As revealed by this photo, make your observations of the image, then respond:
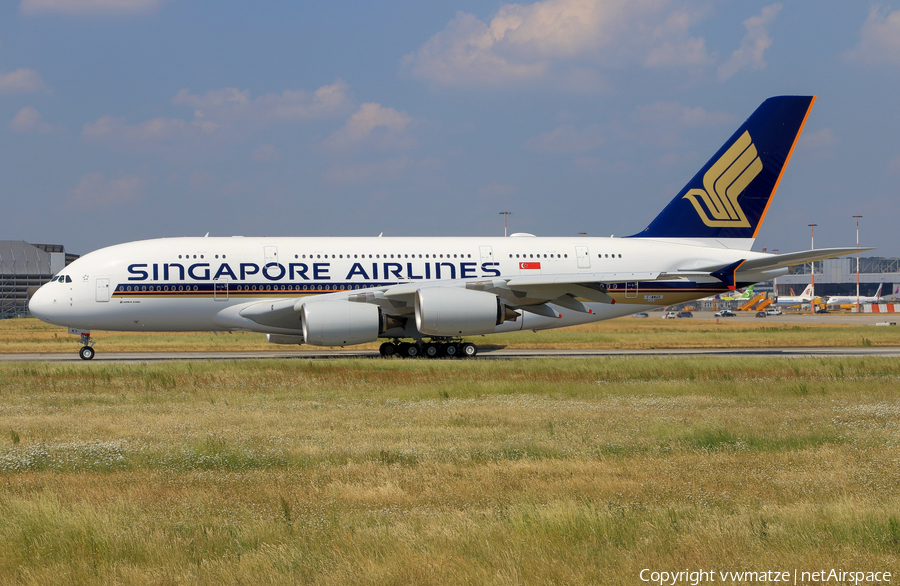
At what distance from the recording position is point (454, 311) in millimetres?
24031

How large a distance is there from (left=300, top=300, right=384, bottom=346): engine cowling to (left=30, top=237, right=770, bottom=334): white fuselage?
1451 millimetres

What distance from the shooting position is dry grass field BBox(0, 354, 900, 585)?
6023mm

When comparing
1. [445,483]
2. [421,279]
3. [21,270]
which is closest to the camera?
[445,483]

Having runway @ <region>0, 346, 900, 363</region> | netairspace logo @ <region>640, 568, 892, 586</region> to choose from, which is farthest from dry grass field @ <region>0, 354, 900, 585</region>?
runway @ <region>0, 346, 900, 363</region>

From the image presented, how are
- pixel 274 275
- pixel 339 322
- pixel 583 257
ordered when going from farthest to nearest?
pixel 583 257, pixel 274 275, pixel 339 322

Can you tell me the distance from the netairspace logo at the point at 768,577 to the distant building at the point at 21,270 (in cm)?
12591

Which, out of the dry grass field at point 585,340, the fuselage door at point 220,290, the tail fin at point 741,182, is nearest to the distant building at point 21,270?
the dry grass field at point 585,340

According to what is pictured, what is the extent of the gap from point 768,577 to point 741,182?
85.3ft

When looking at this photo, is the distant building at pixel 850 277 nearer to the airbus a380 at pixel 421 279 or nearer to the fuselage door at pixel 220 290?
the airbus a380 at pixel 421 279

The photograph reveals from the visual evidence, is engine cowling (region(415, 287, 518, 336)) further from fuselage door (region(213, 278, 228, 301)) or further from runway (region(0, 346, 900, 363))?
fuselage door (region(213, 278, 228, 301))

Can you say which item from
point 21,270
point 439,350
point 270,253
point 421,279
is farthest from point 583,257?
point 21,270

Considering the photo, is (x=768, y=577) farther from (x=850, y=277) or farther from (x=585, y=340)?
(x=850, y=277)

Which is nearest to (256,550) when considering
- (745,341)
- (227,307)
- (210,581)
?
(210,581)

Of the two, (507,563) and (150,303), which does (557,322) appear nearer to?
(150,303)
